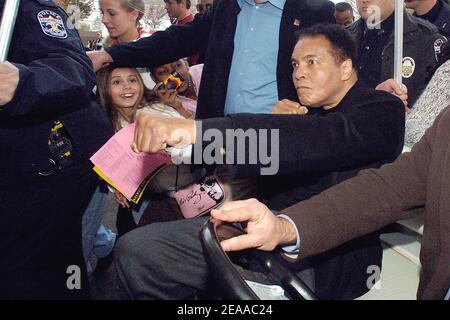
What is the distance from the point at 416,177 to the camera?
120 centimetres

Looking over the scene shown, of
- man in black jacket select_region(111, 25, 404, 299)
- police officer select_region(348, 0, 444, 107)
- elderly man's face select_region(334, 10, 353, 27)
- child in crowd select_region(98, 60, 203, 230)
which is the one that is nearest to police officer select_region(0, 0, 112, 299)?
man in black jacket select_region(111, 25, 404, 299)

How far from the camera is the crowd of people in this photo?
3.72 ft

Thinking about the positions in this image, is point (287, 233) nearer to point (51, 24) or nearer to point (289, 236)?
point (289, 236)

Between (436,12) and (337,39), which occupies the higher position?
(436,12)

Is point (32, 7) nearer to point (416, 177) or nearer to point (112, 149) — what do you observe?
point (112, 149)

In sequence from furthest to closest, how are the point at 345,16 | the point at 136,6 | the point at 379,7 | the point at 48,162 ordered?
the point at 345,16 < the point at 136,6 < the point at 379,7 < the point at 48,162

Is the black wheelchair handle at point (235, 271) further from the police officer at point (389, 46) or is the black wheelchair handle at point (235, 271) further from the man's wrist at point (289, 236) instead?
the police officer at point (389, 46)

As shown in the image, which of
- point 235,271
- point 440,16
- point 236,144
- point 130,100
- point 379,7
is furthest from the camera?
point 440,16

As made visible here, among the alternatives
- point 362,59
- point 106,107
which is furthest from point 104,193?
point 362,59

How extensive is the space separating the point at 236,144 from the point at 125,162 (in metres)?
0.85

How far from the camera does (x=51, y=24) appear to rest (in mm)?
1605

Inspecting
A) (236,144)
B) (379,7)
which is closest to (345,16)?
(379,7)

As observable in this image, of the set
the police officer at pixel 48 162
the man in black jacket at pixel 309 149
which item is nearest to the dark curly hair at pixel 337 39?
the man in black jacket at pixel 309 149

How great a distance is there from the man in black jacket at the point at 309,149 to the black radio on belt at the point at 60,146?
17.4 inches
